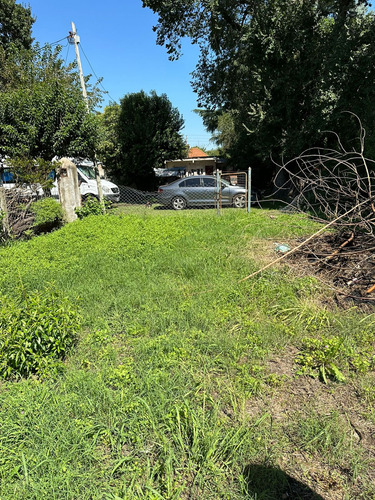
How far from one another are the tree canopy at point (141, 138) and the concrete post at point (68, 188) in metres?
10.9

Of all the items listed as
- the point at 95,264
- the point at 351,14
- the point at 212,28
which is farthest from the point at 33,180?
the point at 351,14

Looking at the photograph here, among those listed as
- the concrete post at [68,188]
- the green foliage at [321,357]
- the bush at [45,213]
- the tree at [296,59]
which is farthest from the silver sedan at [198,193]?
the green foliage at [321,357]

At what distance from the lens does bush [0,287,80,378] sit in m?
2.75

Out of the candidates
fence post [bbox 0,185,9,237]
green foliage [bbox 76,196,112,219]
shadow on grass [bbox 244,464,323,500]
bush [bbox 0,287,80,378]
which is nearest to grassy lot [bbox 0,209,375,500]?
shadow on grass [bbox 244,464,323,500]

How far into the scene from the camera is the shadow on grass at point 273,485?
179 cm

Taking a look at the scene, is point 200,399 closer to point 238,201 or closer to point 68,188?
point 68,188

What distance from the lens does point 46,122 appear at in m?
10.0

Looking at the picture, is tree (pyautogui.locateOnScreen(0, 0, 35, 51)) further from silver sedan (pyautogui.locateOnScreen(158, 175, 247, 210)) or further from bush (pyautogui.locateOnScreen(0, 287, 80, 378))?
bush (pyautogui.locateOnScreen(0, 287, 80, 378))

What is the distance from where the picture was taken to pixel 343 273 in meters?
4.73

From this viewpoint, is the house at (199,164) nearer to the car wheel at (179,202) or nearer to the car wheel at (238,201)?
the car wheel at (179,202)

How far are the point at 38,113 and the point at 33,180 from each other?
8.98 feet

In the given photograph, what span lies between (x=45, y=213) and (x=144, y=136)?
1338 centimetres

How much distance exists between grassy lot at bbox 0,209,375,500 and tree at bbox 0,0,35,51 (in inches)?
815

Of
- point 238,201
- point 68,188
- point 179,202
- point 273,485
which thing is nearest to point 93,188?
point 179,202
